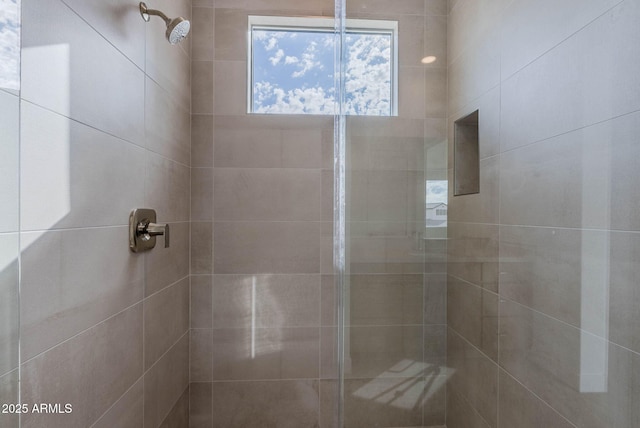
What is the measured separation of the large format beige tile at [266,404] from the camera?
1541 millimetres

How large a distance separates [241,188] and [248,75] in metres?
0.56

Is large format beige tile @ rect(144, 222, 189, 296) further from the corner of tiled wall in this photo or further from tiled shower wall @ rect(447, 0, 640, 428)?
tiled shower wall @ rect(447, 0, 640, 428)

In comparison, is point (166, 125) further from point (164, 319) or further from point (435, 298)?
point (435, 298)

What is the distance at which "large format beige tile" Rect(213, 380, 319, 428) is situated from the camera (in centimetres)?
154

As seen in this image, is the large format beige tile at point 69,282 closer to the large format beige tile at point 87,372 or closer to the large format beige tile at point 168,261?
the large format beige tile at point 87,372

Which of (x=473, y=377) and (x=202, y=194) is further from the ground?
(x=202, y=194)

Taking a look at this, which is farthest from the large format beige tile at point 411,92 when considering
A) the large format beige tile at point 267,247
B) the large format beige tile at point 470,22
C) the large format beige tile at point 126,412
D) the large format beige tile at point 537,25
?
the large format beige tile at point 126,412

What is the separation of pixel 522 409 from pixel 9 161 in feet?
3.84

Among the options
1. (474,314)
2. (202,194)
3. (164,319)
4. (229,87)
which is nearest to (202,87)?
(229,87)

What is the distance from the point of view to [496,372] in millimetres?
857

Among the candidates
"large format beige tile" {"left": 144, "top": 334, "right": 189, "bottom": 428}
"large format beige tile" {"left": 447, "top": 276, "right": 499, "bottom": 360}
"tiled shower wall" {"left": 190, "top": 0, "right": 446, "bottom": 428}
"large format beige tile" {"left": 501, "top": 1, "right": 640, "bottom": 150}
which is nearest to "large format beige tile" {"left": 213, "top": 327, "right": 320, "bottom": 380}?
Result: "tiled shower wall" {"left": 190, "top": 0, "right": 446, "bottom": 428}

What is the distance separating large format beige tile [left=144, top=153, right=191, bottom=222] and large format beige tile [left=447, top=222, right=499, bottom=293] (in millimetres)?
1022

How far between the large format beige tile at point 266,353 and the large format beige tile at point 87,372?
0.52 metres

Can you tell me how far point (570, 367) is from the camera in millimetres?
671
